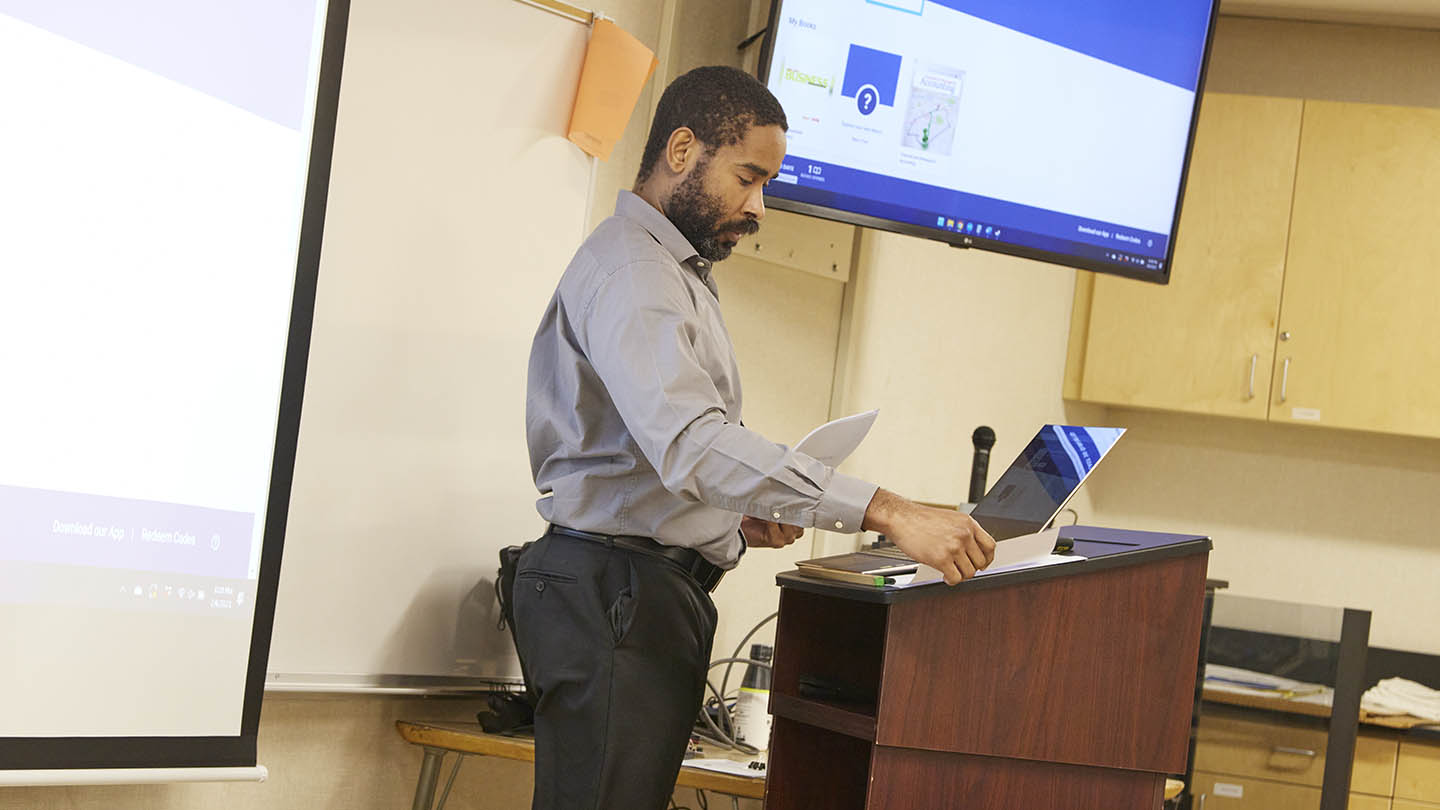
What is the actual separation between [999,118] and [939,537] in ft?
4.61

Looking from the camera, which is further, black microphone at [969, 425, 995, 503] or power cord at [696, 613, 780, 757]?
black microphone at [969, 425, 995, 503]

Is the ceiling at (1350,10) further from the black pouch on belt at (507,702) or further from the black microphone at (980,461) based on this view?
the black pouch on belt at (507,702)

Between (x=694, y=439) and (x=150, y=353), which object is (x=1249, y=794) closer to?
(x=694, y=439)

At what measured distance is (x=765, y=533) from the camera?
6.50 feet

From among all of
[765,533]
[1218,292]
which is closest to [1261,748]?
[1218,292]

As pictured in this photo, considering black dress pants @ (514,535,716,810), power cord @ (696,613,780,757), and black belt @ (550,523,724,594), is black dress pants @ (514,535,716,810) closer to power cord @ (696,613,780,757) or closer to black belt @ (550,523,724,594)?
black belt @ (550,523,724,594)

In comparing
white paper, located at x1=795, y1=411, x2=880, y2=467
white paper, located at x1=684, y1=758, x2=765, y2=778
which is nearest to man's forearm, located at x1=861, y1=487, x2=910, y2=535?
white paper, located at x1=795, y1=411, x2=880, y2=467

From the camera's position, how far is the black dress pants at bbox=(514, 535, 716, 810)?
1.65 metres

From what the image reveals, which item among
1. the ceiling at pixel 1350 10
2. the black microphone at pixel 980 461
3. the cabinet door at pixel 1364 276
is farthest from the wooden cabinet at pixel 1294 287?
the black microphone at pixel 980 461

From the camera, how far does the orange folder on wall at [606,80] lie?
236cm

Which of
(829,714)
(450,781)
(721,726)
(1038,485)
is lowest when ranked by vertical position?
(450,781)

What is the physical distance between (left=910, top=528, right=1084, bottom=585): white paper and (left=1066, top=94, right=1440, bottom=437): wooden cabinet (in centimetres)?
240

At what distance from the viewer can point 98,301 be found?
1.59 m

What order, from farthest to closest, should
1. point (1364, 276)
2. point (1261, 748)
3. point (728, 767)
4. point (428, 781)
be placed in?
point (1364, 276) < point (1261, 748) < point (428, 781) < point (728, 767)
